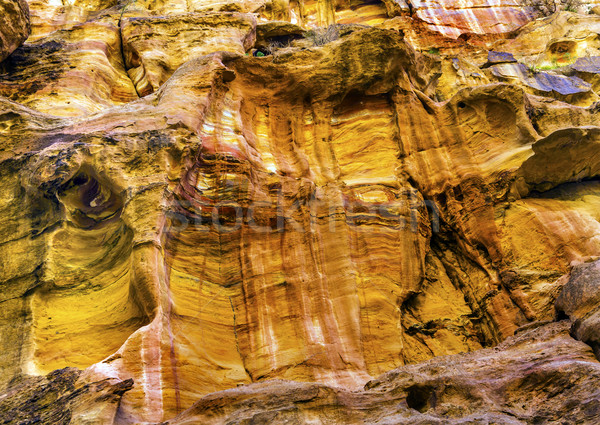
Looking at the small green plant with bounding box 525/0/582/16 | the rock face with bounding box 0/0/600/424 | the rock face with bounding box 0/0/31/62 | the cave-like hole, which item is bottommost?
the cave-like hole

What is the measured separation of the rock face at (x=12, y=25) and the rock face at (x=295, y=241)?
46 cm

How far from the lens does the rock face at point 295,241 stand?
24.0 ft

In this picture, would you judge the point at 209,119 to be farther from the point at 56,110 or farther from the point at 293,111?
the point at 56,110

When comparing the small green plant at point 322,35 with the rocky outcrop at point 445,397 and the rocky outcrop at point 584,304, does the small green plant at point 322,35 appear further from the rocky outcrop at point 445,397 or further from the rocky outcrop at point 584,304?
the rocky outcrop at point 445,397

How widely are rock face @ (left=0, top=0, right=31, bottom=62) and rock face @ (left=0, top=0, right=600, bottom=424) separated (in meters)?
0.46

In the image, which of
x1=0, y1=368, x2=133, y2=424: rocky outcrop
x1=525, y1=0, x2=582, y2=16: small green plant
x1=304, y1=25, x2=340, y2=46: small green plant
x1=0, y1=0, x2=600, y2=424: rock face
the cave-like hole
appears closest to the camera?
x1=0, y1=368, x2=133, y2=424: rocky outcrop

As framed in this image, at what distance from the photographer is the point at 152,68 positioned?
1580cm

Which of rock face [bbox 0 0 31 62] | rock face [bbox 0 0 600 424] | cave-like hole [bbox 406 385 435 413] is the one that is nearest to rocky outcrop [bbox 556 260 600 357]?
rock face [bbox 0 0 600 424]

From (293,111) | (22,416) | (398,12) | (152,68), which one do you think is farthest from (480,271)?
(398,12)

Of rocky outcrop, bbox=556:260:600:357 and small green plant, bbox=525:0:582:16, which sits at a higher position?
small green plant, bbox=525:0:582:16

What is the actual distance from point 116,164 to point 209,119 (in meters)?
2.59

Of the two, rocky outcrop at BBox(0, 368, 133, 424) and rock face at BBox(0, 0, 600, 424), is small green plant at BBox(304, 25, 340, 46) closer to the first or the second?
rock face at BBox(0, 0, 600, 424)

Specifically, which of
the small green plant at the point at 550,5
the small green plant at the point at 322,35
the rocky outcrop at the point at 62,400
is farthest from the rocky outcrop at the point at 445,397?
the small green plant at the point at 550,5

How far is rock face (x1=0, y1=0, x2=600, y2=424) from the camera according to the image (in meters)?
7.30
